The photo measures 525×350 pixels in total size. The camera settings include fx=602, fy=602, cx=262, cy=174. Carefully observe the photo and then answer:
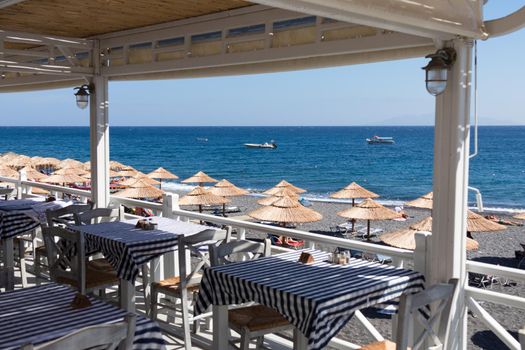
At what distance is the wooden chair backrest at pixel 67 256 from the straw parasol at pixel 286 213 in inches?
389

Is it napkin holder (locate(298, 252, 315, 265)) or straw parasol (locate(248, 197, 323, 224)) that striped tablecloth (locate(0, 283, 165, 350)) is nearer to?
napkin holder (locate(298, 252, 315, 265))

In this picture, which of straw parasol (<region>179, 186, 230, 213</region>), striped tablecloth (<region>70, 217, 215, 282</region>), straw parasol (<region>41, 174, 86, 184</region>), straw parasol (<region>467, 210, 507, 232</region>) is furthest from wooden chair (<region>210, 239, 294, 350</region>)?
straw parasol (<region>41, 174, 86, 184</region>)

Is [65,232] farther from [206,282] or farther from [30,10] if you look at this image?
[30,10]

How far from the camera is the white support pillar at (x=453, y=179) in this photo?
12.1 ft

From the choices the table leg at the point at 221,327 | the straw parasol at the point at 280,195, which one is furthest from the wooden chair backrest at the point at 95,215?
Result: the straw parasol at the point at 280,195

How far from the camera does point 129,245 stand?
448cm

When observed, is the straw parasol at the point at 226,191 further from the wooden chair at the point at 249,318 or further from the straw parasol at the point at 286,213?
the wooden chair at the point at 249,318

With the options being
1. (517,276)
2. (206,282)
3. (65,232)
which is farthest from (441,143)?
(65,232)

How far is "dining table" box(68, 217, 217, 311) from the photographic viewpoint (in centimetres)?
449

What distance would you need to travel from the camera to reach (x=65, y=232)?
430 centimetres

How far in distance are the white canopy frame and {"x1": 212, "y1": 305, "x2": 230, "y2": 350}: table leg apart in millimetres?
1323

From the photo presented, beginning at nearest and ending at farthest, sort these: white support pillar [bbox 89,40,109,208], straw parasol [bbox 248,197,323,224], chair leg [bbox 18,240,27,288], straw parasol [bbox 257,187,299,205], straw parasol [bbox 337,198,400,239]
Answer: chair leg [bbox 18,240,27,288], white support pillar [bbox 89,40,109,208], straw parasol [bbox 248,197,323,224], straw parasol [bbox 337,198,400,239], straw parasol [bbox 257,187,299,205]

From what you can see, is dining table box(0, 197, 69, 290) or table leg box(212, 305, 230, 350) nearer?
table leg box(212, 305, 230, 350)

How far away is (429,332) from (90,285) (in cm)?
258
